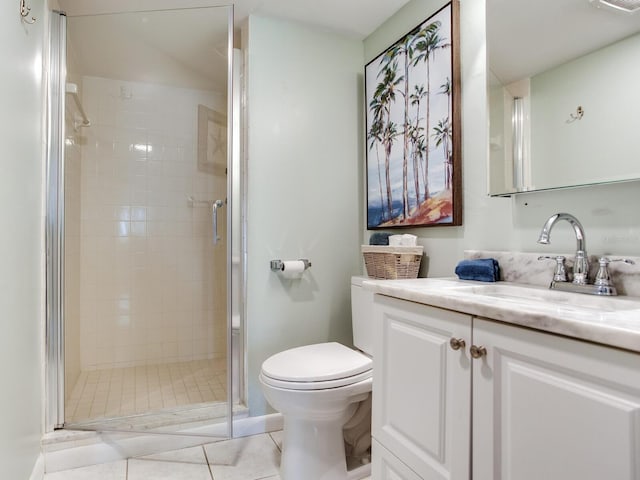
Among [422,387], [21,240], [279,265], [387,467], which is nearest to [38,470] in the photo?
[21,240]

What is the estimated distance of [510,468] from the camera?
0.79 metres

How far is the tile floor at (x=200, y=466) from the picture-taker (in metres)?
1.65

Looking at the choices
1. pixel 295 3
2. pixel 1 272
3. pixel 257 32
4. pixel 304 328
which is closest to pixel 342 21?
pixel 295 3

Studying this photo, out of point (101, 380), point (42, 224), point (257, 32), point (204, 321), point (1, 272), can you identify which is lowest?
point (101, 380)

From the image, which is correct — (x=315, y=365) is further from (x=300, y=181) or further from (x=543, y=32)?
(x=543, y=32)

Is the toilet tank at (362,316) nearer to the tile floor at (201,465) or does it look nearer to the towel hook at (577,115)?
the tile floor at (201,465)

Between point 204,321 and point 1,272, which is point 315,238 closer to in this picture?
point 204,321

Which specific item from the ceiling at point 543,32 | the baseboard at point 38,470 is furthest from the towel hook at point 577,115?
the baseboard at point 38,470

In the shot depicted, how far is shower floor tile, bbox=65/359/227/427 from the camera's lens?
196 centimetres

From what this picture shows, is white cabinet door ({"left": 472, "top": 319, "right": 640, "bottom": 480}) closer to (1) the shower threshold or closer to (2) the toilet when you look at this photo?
(2) the toilet

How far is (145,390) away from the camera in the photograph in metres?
2.25

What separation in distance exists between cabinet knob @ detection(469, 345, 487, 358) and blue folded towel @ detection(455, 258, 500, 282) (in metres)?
0.56

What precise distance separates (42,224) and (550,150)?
2081mm

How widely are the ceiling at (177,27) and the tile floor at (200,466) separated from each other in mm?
1886
